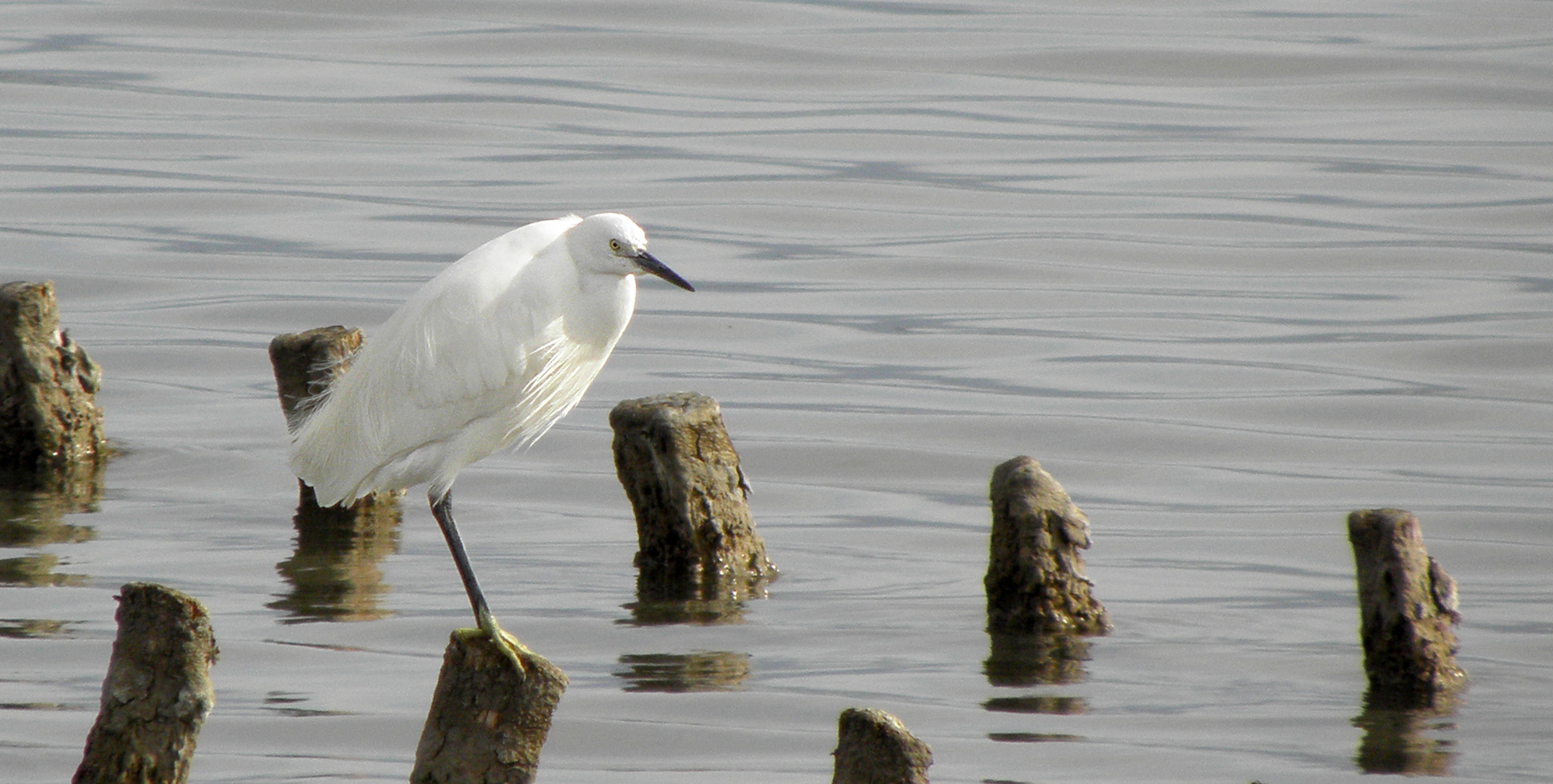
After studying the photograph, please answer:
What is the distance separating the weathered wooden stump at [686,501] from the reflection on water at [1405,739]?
108 inches

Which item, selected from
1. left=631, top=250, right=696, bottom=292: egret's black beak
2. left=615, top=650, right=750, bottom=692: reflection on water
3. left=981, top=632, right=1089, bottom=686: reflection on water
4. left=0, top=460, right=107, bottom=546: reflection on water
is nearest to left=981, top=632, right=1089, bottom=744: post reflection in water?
left=981, top=632, right=1089, bottom=686: reflection on water

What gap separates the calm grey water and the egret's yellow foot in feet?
3.09

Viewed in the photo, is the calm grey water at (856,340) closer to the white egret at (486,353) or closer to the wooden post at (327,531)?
the wooden post at (327,531)

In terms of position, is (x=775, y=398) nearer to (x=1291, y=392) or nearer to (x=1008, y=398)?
(x=1008, y=398)

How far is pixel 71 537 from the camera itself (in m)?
10.1

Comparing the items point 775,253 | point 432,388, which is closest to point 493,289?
point 432,388

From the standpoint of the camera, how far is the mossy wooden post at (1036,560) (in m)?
8.20

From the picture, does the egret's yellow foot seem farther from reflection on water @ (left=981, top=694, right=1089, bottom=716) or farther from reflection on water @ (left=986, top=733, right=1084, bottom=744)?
reflection on water @ (left=981, top=694, right=1089, bottom=716)

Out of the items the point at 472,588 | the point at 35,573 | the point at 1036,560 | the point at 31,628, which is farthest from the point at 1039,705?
the point at 35,573

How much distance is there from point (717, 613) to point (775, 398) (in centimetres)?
568

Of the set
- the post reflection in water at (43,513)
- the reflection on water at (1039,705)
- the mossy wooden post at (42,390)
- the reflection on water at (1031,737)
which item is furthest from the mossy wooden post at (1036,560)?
the mossy wooden post at (42,390)

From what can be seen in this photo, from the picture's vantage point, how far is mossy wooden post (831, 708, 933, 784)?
4.91 metres

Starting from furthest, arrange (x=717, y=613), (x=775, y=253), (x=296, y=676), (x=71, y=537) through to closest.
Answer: (x=775, y=253) → (x=71, y=537) → (x=717, y=613) → (x=296, y=676)

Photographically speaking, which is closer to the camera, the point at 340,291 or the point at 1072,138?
the point at 340,291
